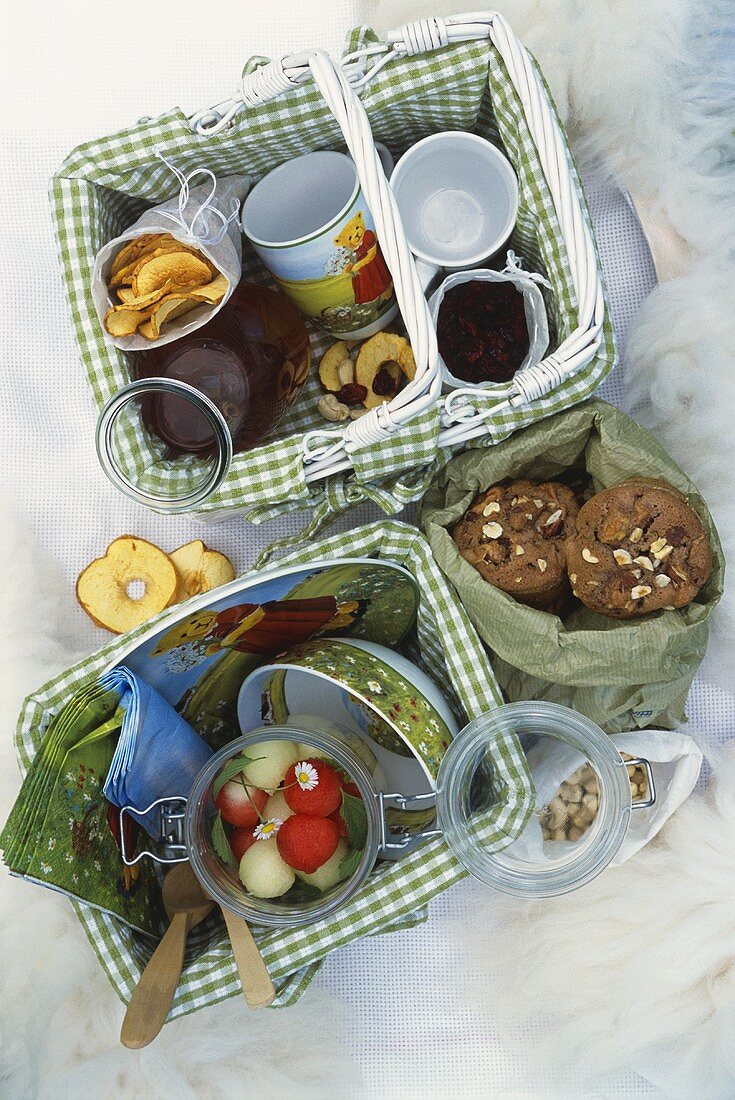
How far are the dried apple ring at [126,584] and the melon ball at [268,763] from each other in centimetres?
20

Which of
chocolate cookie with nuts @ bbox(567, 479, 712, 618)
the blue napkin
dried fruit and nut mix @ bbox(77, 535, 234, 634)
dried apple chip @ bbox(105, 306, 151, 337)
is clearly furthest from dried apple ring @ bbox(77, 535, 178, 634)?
chocolate cookie with nuts @ bbox(567, 479, 712, 618)

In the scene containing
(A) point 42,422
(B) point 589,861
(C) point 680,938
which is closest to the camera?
(B) point 589,861

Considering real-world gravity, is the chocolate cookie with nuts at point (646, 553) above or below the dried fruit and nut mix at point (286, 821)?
above

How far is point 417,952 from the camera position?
34.5 inches

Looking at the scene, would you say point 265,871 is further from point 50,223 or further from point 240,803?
point 50,223

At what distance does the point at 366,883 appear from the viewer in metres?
0.73

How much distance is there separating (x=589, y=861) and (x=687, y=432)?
1.25 feet

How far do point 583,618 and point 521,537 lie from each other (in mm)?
100

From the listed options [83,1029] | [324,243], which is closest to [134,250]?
[324,243]

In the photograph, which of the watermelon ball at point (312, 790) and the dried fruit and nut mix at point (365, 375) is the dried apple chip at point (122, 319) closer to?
the dried fruit and nut mix at point (365, 375)

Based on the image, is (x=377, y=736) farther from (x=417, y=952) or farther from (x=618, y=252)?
(x=618, y=252)

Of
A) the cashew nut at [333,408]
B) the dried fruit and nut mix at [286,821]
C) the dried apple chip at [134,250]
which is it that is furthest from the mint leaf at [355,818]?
the dried apple chip at [134,250]

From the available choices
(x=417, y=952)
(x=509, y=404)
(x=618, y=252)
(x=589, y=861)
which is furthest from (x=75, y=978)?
(x=618, y=252)

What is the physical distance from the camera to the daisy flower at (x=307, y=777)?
2.30ft
